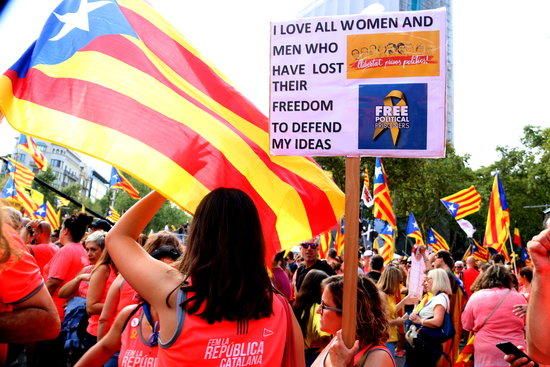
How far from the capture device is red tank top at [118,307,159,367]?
266 centimetres

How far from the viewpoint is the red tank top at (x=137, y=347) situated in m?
2.66

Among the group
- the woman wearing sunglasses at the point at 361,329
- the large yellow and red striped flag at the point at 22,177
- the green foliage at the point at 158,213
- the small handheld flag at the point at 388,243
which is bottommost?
the green foliage at the point at 158,213

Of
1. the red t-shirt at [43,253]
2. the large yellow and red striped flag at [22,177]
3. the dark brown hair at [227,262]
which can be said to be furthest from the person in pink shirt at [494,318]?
the large yellow and red striped flag at [22,177]

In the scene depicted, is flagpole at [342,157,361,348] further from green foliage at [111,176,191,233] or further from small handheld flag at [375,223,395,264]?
green foliage at [111,176,191,233]

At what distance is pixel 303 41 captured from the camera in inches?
140

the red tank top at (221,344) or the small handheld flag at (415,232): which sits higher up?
the red tank top at (221,344)

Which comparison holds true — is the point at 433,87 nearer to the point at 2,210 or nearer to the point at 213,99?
the point at 213,99

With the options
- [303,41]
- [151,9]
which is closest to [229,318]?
[303,41]

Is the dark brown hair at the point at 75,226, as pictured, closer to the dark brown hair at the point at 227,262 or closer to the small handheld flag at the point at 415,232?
the dark brown hair at the point at 227,262

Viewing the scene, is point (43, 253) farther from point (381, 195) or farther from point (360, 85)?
point (381, 195)

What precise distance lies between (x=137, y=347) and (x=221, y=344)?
0.53 metres

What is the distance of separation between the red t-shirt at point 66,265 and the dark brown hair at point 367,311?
3.38m

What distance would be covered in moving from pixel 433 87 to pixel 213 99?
4.79ft

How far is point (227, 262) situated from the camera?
2506mm
